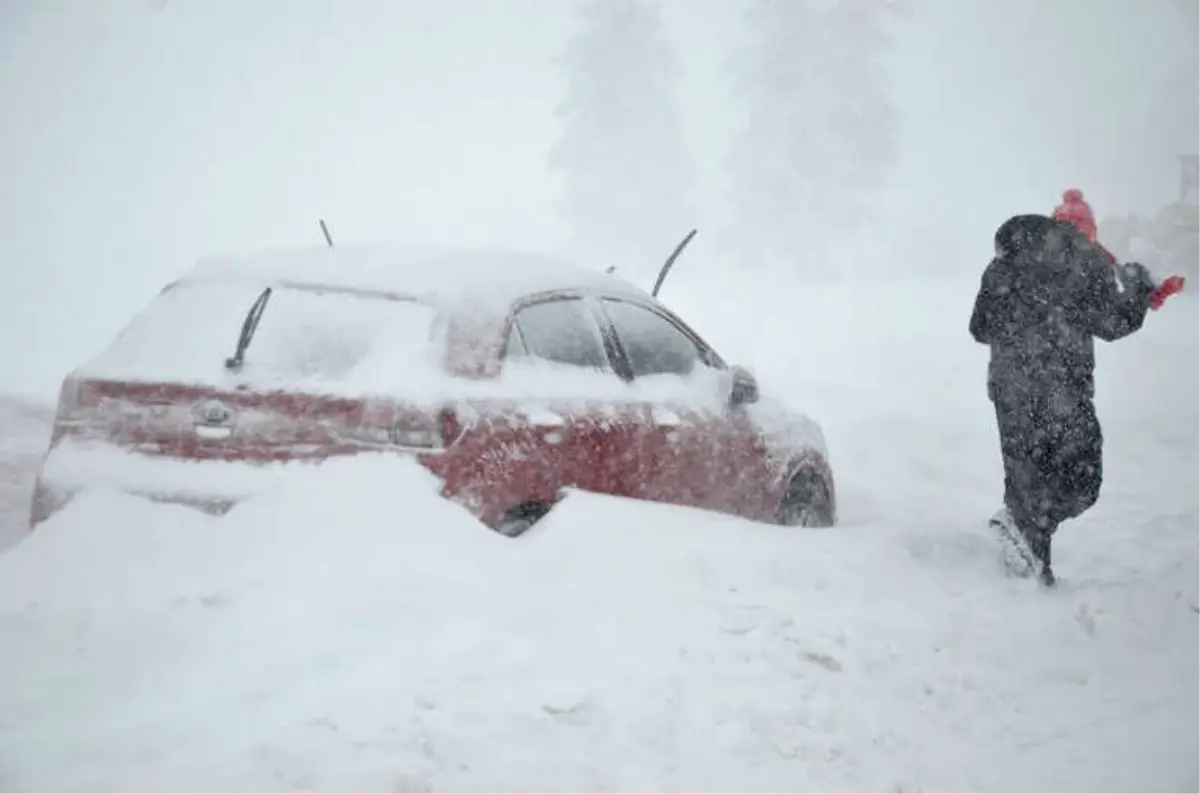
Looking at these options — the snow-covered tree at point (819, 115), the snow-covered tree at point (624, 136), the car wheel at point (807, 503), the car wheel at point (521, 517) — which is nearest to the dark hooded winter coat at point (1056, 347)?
the car wheel at point (807, 503)

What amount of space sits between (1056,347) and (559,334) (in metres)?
2.73

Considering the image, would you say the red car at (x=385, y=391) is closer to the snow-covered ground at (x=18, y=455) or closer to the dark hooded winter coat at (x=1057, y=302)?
the dark hooded winter coat at (x=1057, y=302)

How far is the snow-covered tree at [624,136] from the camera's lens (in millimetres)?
37844

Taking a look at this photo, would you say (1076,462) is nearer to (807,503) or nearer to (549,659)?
(807,503)

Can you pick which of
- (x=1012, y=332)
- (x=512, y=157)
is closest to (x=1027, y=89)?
(x=512, y=157)

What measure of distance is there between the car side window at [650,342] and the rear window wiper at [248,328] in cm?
163

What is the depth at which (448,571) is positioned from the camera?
403 centimetres

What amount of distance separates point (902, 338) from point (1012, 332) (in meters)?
13.5

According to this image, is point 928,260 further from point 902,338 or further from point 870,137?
point 902,338

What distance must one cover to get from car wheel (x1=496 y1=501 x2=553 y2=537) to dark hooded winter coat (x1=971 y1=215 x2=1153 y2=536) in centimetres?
284

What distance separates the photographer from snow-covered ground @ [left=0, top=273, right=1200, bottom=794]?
313 centimetres

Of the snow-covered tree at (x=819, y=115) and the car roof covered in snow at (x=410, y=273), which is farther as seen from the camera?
the snow-covered tree at (x=819, y=115)

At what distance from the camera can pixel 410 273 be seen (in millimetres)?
4727

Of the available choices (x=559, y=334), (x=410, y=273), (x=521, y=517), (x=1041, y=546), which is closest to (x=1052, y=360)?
(x=1041, y=546)
